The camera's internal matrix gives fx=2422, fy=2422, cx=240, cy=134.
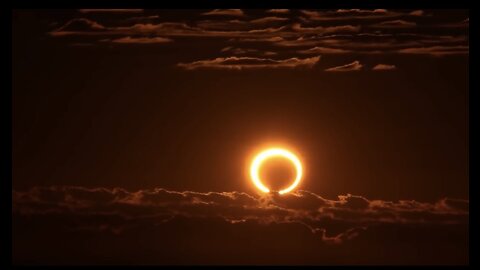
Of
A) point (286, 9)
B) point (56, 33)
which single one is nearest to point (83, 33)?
point (56, 33)

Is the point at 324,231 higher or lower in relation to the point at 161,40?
lower

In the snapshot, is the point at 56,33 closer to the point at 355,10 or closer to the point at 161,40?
the point at 161,40

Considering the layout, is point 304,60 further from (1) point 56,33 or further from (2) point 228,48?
(1) point 56,33

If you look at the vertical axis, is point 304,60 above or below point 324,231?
above

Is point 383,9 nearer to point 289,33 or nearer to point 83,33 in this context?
point 289,33

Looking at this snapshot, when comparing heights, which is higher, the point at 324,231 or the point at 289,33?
the point at 289,33

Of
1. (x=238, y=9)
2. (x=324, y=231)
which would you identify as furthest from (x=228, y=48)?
(x=324, y=231)

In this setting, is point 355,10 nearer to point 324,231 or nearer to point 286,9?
point 286,9
